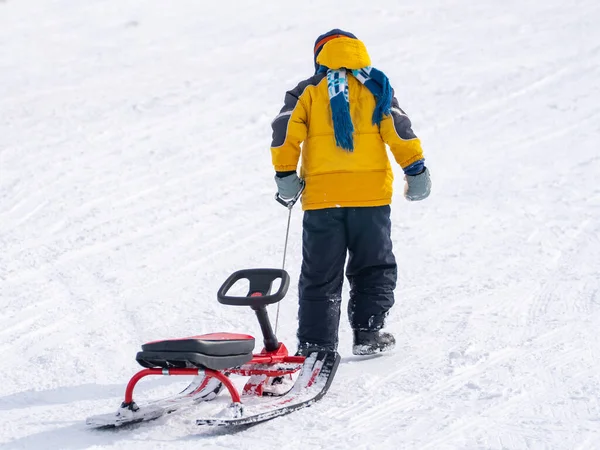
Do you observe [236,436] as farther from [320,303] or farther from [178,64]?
[178,64]

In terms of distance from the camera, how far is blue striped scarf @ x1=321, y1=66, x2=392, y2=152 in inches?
160

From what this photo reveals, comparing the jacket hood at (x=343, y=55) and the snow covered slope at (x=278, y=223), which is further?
the jacket hood at (x=343, y=55)

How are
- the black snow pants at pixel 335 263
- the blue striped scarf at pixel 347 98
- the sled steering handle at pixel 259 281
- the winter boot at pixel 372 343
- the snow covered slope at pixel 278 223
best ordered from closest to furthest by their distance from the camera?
1. the snow covered slope at pixel 278 223
2. the sled steering handle at pixel 259 281
3. the blue striped scarf at pixel 347 98
4. the black snow pants at pixel 335 263
5. the winter boot at pixel 372 343

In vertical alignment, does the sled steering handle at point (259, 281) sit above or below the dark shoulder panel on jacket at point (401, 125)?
below

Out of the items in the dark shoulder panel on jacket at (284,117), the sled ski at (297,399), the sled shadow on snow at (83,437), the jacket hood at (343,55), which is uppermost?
the jacket hood at (343,55)

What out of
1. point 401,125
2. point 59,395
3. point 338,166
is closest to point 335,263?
point 338,166

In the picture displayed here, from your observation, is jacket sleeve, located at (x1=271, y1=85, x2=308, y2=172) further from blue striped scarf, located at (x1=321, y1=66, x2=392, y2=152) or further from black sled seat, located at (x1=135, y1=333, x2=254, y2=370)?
black sled seat, located at (x1=135, y1=333, x2=254, y2=370)

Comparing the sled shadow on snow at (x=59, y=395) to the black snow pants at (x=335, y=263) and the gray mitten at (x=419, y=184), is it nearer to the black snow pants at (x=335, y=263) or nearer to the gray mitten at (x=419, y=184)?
the black snow pants at (x=335, y=263)

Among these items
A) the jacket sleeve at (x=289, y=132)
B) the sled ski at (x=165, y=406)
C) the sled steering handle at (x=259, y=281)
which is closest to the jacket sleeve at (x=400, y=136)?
the jacket sleeve at (x=289, y=132)

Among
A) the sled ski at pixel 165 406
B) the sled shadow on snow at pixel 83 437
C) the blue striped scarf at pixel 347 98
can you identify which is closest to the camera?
the sled shadow on snow at pixel 83 437

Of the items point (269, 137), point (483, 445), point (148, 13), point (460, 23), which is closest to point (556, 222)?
point (269, 137)

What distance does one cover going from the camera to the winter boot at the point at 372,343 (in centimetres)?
439

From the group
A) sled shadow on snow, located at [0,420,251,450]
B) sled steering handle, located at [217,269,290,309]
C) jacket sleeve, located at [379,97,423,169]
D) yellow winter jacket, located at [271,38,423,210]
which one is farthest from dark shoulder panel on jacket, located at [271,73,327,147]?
sled shadow on snow, located at [0,420,251,450]

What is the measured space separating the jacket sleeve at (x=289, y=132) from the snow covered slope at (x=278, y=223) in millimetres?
1075
